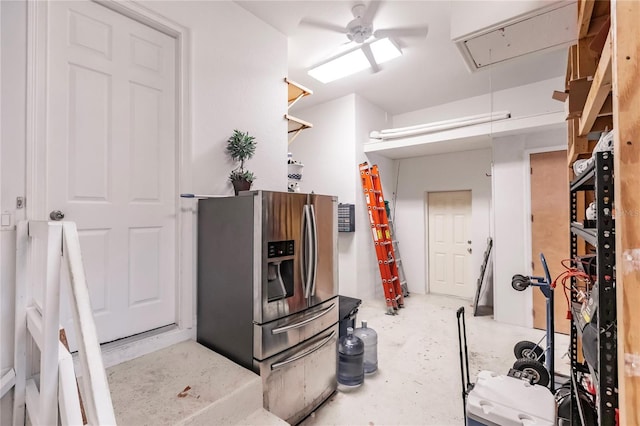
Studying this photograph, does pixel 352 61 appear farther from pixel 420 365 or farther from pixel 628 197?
pixel 420 365

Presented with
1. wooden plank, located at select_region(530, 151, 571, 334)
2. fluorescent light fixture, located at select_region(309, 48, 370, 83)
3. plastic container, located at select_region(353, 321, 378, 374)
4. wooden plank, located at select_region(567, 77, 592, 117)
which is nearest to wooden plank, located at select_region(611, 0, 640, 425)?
wooden plank, located at select_region(567, 77, 592, 117)

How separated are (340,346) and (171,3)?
3043 millimetres

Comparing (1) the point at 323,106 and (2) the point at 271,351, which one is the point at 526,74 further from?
(2) the point at 271,351

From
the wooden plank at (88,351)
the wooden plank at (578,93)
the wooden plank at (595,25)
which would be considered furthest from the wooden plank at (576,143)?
the wooden plank at (88,351)

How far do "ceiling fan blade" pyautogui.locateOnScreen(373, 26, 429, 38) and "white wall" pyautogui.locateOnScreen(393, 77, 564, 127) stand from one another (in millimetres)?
1872

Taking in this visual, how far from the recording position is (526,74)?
3768 millimetres

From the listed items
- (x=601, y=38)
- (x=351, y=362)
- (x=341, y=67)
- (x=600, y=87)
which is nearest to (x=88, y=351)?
(x=600, y=87)

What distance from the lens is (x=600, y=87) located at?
101 cm

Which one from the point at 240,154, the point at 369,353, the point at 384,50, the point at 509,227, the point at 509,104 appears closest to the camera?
the point at 240,154

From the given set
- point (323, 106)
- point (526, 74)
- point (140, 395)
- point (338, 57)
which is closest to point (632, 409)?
point (140, 395)

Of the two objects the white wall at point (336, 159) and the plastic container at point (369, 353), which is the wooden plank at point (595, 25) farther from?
the white wall at point (336, 159)

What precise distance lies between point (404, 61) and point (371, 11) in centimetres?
104

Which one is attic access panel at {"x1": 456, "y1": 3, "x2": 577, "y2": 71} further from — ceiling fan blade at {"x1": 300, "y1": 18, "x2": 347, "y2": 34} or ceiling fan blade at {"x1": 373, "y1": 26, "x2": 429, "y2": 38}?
ceiling fan blade at {"x1": 300, "y1": 18, "x2": 347, "y2": 34}

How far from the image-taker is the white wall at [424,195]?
184 inches
